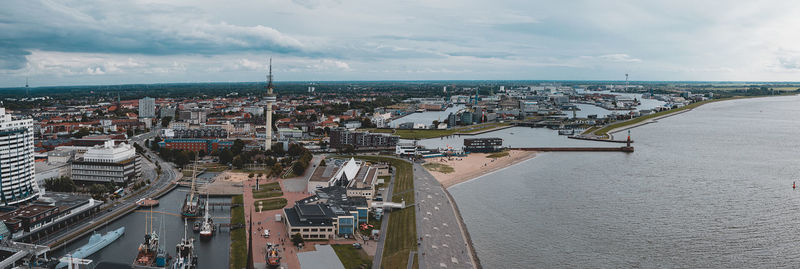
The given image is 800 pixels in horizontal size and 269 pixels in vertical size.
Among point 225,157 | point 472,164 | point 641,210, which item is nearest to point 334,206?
point 641,210

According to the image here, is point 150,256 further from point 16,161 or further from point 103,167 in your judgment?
point 103,167

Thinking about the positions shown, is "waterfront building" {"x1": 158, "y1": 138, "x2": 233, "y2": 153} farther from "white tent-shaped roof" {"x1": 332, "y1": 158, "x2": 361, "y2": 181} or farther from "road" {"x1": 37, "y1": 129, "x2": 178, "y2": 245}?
"white tent-shaped roof" {"x1": 332, "y1": 158, "x2": 361, "y2": 181}

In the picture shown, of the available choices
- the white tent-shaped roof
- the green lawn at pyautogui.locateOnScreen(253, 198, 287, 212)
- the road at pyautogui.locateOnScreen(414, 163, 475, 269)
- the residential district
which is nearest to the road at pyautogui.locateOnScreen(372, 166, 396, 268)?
the residential district

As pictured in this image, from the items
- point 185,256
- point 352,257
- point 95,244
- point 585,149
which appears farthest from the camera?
point 585,149

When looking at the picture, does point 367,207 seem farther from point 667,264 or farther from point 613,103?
point 613,103

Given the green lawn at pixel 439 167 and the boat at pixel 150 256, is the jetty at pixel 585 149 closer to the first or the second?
the green lawn at pixel 439 167

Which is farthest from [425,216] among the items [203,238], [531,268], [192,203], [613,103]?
[613,103]

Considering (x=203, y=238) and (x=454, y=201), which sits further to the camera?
(x=454, y=201)
